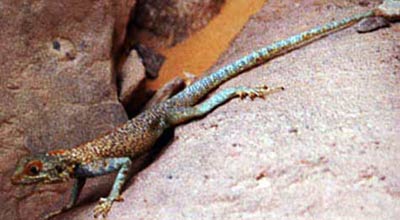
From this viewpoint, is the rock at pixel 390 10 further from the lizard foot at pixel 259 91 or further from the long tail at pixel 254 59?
the lizard foot at pixel 259 91

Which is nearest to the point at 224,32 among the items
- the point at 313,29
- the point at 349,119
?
the point at 313,29

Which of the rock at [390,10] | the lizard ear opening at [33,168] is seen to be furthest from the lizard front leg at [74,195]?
the rock at [390,10]

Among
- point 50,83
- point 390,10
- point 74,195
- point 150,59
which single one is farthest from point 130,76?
point 390,10

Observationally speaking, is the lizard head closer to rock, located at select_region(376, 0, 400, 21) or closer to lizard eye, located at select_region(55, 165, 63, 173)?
lizard eye, located at select_region(55, 165, 63, 173)

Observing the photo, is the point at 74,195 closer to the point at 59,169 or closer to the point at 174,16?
the point at 59,169

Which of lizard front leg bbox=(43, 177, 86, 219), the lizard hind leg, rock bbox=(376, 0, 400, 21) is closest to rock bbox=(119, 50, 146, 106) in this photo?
the lizard hind leg

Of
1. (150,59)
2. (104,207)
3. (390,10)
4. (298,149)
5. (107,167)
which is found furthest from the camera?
(150,59)

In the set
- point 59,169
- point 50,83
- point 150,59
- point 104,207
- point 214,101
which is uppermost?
point 50,83
